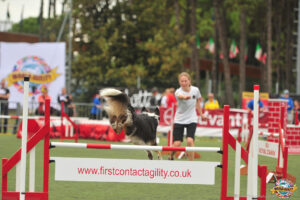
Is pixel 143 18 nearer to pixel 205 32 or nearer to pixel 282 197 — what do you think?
pixel 205 32

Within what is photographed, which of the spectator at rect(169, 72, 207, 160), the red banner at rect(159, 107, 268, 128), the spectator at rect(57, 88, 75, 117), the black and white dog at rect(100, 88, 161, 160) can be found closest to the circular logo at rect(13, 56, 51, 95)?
the spectator at rect(57, 88, 75, 117)

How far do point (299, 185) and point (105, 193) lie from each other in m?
3.16

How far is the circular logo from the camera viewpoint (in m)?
22.3

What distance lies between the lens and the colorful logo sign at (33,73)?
2236cm

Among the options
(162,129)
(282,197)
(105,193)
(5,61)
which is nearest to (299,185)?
(282,197)

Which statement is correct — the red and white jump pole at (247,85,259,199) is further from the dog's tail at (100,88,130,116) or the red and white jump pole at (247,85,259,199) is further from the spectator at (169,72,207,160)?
the spectator at (169,72,207,160)

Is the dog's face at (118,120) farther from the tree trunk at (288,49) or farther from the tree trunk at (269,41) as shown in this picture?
the tree trunk at (288,49)

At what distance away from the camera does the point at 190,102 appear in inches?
380

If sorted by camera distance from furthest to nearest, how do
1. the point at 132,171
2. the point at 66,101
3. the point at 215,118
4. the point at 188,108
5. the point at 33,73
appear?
the point at 33,73
the point at 66,101
the point at 215,118
the point at 188,108
the point at 132,171

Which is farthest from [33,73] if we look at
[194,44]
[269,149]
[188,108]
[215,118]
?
[269,149]

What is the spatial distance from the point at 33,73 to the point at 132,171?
56.9ft

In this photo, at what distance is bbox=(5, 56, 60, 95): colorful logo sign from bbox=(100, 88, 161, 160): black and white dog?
45.0 feet

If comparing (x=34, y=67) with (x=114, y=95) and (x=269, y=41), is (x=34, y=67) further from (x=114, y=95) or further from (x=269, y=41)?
(x=269, y=41)

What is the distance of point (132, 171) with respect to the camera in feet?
19.6
